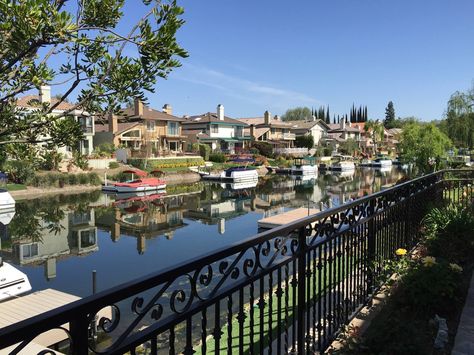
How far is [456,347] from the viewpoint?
3.87 m

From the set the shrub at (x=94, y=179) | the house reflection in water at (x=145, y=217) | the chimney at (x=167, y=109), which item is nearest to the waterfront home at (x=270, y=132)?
the chimney at (x=167, y=109)

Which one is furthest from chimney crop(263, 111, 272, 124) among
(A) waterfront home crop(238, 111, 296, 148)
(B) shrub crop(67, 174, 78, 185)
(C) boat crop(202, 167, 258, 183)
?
(B) shrub crop(67, 174, 78, 185)

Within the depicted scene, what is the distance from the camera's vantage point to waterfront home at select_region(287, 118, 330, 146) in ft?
293

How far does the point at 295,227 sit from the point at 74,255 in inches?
649

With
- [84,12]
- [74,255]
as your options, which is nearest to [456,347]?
[84,12]

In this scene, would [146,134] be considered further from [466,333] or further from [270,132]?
[466,333]

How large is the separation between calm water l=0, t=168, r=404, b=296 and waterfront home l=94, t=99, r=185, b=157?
730 inches

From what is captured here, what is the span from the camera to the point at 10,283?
1056 cm

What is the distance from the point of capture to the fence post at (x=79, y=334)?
175cm

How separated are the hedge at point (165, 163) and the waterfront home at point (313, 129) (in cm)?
3838

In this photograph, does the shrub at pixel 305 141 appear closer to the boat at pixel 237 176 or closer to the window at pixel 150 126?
the window at pixel 150 126

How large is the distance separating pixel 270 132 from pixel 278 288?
80546 millimetres

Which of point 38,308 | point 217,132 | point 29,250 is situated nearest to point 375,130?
point 217,132

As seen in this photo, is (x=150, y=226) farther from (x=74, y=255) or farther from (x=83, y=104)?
(x=83, y=104)
